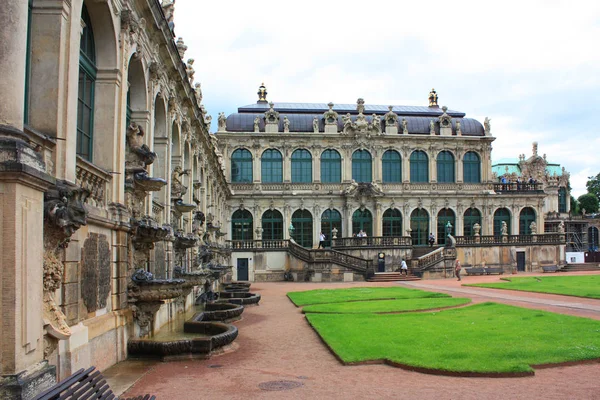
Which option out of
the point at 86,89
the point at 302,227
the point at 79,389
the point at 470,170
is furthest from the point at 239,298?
the point at 470,170

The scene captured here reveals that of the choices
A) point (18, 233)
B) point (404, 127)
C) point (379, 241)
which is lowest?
point (379, 241)

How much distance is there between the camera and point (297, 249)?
49.1 metres

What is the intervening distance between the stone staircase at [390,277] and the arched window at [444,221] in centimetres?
1585

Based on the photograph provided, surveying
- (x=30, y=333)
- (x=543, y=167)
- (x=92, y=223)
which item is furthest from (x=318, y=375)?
(x=543, y=167)

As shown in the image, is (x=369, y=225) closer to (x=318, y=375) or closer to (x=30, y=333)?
(x=318, y=375)

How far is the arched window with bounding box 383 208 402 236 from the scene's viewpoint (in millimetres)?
59500

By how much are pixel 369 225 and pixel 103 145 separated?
48014 millimetres

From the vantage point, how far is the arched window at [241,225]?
5828cm

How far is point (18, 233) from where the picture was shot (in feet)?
22.3

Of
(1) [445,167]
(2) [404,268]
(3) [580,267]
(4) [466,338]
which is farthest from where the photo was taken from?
(1) [445,167]

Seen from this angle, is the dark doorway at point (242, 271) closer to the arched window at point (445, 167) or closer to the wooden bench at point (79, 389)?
the arched window at point (445, 167)

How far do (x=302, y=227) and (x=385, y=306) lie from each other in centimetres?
3574

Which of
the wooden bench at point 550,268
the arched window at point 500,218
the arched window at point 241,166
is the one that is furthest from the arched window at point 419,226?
the arched window at point 241,166

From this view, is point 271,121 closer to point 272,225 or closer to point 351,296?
point 272,225
